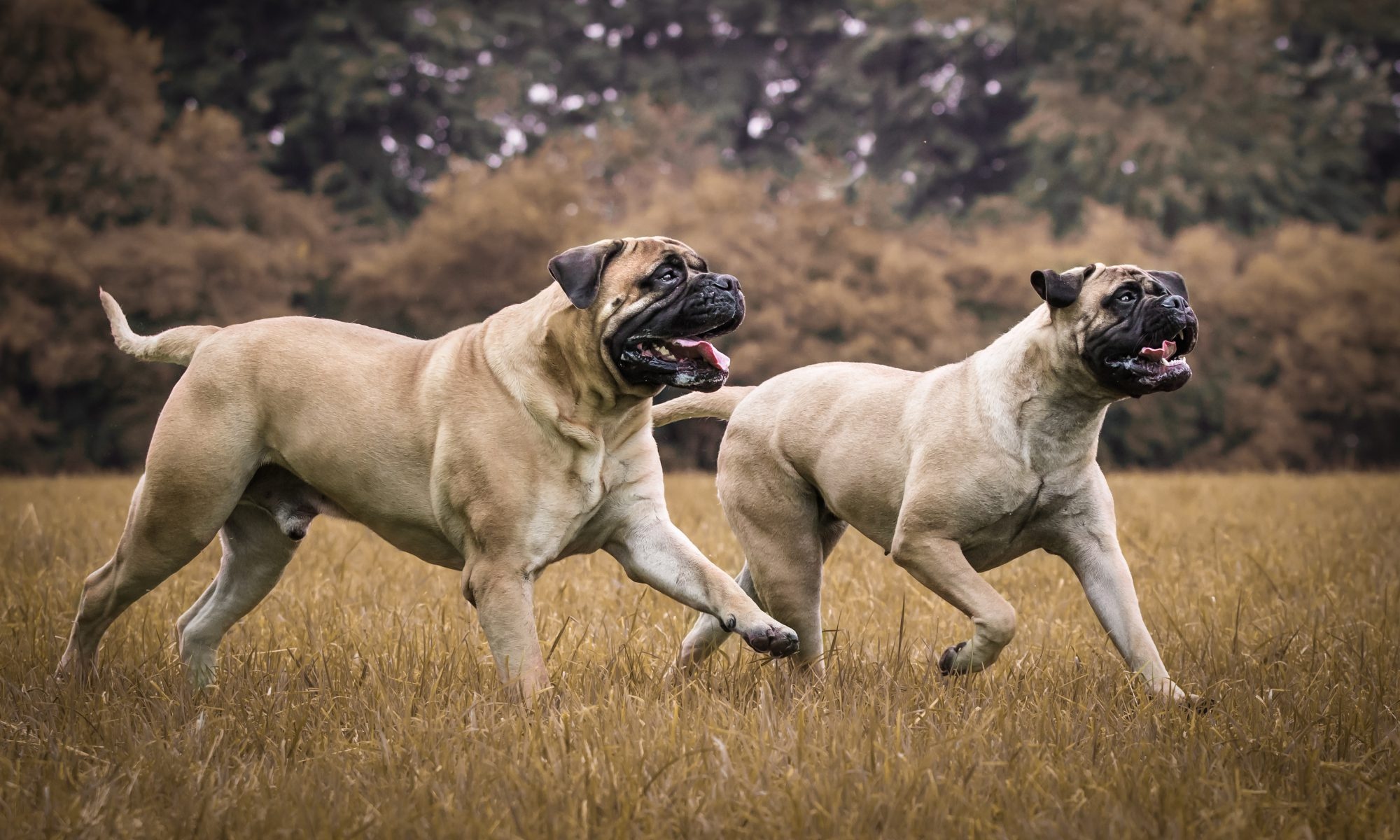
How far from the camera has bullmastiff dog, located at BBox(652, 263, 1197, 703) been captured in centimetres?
404

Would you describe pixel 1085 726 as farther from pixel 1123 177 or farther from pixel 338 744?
pixel 1123 177

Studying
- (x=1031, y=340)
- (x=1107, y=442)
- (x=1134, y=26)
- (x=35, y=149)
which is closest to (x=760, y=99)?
(x=1134, y=26)

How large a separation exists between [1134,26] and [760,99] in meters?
7.35

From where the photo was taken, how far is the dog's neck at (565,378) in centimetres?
387

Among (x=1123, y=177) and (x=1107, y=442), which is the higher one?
(x=1123, y=177)

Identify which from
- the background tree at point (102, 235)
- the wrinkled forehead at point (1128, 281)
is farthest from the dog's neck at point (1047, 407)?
the background tree at point (102, 235)

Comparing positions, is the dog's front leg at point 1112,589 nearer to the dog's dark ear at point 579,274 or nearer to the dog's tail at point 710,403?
the dog's tail at point 710,403

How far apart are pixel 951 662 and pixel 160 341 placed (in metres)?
3.03

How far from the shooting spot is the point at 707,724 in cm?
334

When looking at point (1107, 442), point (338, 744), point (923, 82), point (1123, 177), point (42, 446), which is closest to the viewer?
point (338, 744)

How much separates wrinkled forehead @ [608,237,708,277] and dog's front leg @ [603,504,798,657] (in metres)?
0.77

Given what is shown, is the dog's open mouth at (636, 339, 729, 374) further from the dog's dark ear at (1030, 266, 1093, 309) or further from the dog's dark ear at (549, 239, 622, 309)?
the dog's dark ear at (1030, 266, 1093, 309)

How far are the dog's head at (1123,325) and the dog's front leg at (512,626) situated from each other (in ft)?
6.44

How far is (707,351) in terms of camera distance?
13.0 feet
